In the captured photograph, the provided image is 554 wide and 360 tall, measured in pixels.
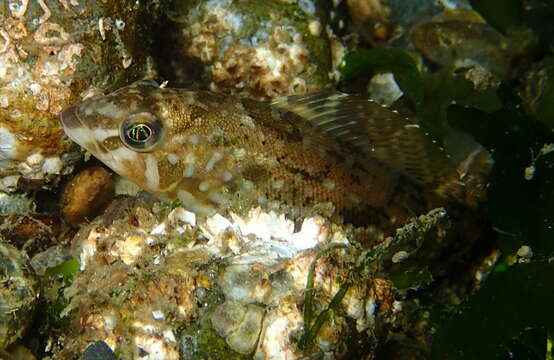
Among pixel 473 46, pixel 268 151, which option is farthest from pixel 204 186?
pixel 473 46

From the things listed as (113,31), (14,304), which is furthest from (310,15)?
(14,304)

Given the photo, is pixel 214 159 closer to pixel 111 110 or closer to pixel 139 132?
pixel 139 132

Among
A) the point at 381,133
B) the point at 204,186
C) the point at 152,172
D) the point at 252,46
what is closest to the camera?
the point at 152,172

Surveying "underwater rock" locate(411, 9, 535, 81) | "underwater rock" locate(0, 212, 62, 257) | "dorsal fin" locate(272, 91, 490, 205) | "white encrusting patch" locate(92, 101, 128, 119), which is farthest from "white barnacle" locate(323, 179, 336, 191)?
"underwater rock" locate(411, 9, 535, 81)

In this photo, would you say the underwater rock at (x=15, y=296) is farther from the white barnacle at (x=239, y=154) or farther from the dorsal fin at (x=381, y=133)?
the dorsal fin at (x=381, y=133)

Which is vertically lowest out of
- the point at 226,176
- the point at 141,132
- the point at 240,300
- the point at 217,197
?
the point at 217,197

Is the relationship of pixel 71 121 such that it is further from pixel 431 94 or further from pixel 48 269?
pixel 431 94

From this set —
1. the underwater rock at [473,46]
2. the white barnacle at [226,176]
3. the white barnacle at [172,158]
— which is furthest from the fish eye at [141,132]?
the underwater rock at [473,46]
